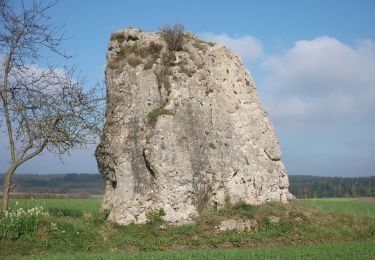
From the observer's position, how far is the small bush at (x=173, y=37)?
2188 centimetres

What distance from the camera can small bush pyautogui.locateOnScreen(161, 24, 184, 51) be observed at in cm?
2188

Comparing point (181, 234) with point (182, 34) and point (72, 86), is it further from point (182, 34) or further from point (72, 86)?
point (182, 34)

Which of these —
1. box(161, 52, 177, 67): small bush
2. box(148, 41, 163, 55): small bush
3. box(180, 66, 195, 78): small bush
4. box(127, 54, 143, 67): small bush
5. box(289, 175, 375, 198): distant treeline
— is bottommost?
box(289, 175, 375, 198): distant treeline

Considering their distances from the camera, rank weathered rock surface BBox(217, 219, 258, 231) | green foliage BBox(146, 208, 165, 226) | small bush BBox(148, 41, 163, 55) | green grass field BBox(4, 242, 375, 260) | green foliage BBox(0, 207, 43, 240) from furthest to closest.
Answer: small bush BBox(148, 41, 163, 55) < weathered rock surface BBox(217, 219, 258, 231) < green foliage BBox(146, 208, 165, 226) < green foliage BBox(0, 207, 43, 240) < green grass field BBox(4, 242, 375, 260)

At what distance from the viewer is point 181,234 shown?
57.0 ft

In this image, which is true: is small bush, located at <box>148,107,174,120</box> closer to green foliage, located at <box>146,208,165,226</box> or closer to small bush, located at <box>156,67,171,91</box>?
small bush, located at <box>156,67,171,91</box>

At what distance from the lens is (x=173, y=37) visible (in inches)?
864

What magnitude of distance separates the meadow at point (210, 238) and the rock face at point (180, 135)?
98cm

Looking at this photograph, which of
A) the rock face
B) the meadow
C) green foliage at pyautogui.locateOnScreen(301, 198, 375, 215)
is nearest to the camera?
the meadow

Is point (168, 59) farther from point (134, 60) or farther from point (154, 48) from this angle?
point (134, 60)

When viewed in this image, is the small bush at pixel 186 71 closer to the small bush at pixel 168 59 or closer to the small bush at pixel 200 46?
the small bush at pixel 168 59

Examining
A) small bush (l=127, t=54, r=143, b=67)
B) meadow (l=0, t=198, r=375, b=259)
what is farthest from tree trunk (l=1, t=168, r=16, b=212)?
small bush (l=127, t=54, r=143, b=67)

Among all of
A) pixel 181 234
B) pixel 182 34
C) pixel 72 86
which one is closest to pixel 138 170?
pixel 181 234

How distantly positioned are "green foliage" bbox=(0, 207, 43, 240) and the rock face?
3.30 m
